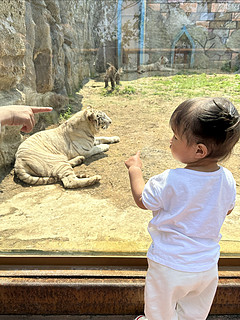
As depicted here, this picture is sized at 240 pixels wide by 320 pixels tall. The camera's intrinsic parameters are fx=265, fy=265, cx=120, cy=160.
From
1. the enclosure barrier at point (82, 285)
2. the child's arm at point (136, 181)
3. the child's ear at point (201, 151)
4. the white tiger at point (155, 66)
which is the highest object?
the white tiger at point (155, 66)

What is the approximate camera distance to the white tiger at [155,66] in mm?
1515

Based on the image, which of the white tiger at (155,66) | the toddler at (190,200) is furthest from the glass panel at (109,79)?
the toddler at (190,200)

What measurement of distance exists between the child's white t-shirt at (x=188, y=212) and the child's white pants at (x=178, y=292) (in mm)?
38

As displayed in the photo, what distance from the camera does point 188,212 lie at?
3.20 feet

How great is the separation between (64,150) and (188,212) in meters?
2.32

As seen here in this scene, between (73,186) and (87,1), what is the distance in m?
1.51

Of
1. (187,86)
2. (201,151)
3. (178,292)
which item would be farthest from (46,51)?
(178,292)

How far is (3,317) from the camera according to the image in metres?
1.54

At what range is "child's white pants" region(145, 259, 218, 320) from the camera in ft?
3.35

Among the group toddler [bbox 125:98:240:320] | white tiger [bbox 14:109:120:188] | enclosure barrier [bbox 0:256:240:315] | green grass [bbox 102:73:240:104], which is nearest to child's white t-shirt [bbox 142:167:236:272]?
toddler [bbox 125:98:240:320]

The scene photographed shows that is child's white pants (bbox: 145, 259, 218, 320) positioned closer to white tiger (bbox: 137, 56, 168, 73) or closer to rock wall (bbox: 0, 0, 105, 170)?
white tiger (bbox: 137, 56, 168, 73)

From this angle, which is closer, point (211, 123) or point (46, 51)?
point (211, 123)

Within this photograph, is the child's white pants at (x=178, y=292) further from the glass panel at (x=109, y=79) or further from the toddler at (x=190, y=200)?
the glass panel at (x=109, y=79)

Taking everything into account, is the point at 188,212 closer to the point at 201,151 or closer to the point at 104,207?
the point at 201,151
